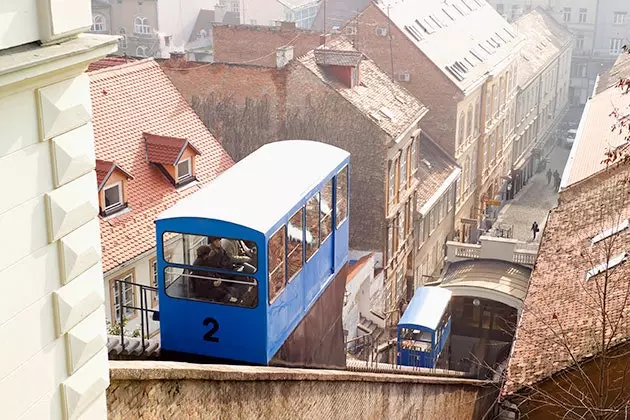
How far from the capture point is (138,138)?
23.7m

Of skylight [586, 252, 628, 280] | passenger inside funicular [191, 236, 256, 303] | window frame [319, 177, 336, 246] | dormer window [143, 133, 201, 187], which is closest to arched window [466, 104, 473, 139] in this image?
dormer window [143, 133, 201, 187]

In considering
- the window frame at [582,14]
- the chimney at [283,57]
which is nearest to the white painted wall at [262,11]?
the window frame at [582,14]

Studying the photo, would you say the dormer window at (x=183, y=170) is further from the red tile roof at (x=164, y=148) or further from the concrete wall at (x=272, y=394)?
the concrete wall at (x=272, y=394)

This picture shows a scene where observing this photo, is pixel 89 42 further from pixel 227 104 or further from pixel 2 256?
pixel 227 104

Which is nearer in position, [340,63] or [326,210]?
[326,210]

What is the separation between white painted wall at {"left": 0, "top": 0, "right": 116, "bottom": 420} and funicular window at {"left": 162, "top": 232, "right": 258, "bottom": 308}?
19.9ft

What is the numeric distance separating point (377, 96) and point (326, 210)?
58.4 feet

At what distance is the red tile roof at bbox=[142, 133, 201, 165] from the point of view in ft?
76.0

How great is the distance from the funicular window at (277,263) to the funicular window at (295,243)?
0.26 meters

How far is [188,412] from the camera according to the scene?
10.4 m

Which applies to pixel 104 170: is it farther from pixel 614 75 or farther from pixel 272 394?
pixel 614 75

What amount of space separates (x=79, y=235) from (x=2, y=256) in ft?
2.68

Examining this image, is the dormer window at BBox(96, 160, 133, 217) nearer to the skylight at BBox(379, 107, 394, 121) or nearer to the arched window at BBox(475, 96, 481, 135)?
the skylight at BBox(379, 107, 394, 121)

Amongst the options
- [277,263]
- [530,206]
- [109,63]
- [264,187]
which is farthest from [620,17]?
[277,263]
